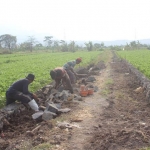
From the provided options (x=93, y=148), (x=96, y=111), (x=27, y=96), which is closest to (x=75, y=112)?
(x=96, y=111)

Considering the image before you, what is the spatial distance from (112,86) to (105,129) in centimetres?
772

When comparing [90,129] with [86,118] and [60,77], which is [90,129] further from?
[60,77]

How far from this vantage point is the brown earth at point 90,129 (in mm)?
6332

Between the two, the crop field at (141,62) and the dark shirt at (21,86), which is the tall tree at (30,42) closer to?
the crop field at (141,62)

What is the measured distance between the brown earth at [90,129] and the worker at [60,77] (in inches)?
46.9

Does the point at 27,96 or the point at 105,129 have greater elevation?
the point at 27,96

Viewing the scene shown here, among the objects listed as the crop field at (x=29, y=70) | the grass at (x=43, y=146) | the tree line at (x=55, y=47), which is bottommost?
the grass at (x=43, y=146)

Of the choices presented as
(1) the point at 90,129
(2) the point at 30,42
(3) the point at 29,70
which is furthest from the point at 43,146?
(2) the point at 30,42

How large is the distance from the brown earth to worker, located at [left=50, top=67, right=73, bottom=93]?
1.19 meters

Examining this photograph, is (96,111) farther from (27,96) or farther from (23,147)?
(23,147)

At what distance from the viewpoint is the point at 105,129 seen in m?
7.53

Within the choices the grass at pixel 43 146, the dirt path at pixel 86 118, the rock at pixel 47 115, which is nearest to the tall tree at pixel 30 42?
the dirt path at pixel 86 118

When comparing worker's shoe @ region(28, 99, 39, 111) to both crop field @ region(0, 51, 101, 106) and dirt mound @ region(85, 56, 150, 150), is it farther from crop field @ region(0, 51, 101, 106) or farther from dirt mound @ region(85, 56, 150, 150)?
dirt mound @ region(85, 56, 150, 150)

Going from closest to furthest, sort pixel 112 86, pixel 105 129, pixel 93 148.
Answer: pixel 93 148 → pixel 105 129 → pixel 112 86
